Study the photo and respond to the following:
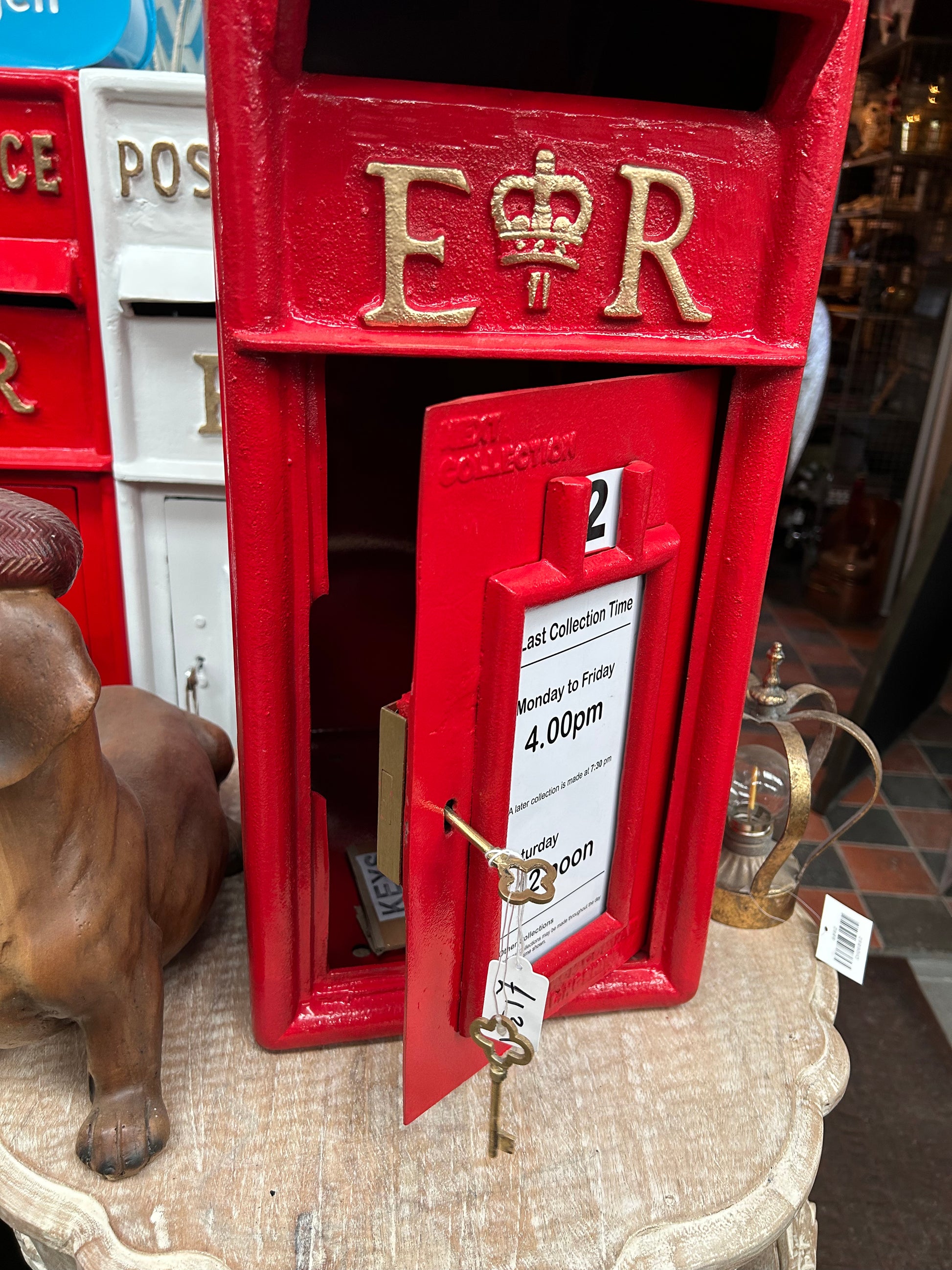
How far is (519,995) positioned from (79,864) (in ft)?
1.28

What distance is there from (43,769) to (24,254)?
836mm

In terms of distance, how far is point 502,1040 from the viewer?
2.82 feet

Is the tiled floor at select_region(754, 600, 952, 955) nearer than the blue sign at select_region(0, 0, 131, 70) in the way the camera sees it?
No

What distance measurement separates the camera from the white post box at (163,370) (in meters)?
1.23

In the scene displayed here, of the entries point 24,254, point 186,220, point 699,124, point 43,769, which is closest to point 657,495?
point 699,124

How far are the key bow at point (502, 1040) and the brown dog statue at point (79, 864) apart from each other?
308mm

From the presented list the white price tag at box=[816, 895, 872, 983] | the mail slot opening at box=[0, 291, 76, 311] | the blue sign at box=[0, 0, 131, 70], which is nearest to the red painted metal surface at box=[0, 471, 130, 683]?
the mail slot opening at box=[0, 291, 76, 311]

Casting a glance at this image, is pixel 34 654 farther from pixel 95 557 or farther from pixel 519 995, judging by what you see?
pixel 95 557

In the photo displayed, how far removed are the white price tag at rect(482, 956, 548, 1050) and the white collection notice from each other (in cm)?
5

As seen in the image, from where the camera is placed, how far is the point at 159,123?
4.05 ft

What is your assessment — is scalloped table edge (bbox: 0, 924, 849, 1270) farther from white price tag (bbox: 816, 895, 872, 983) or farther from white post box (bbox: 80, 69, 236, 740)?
white post box (bbox: 80, 69, 236, 740)

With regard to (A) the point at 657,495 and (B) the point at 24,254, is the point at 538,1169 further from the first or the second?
(B) the point at 24,254

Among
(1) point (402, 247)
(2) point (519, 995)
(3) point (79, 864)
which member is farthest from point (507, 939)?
(1) point (402, 247)

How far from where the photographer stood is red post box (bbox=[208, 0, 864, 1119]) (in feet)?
2.30
